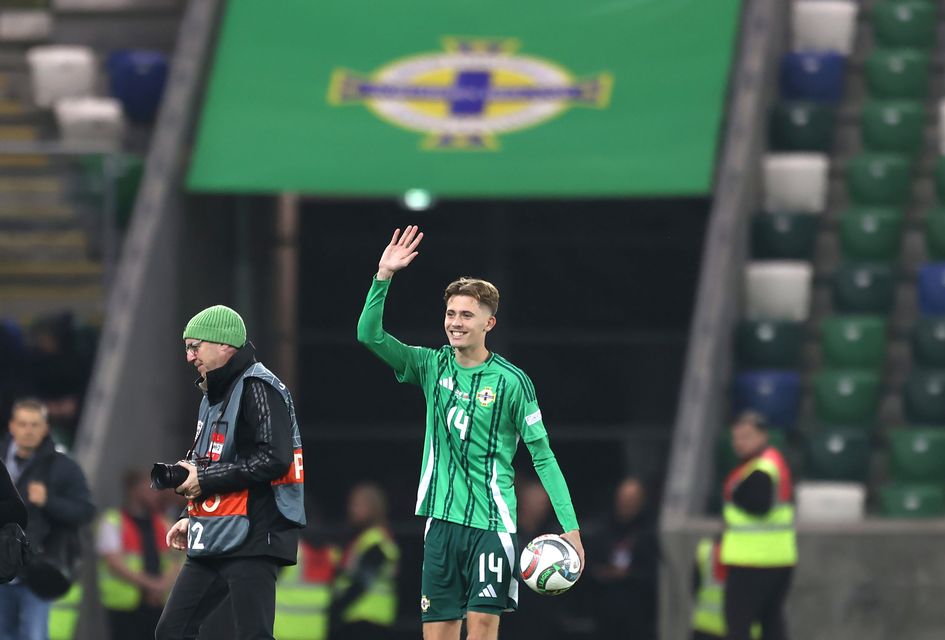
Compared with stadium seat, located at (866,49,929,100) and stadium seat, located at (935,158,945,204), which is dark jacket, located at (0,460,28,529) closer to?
stadium seat, located at (935,158,945,204)

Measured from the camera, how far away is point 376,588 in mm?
15344

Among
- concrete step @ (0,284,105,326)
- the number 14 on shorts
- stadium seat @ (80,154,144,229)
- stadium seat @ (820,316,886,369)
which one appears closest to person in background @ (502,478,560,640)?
stadium seat @ (820,316,886,369)

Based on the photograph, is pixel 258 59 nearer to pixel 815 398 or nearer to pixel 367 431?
pixel 367 431

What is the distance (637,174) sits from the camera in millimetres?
17781

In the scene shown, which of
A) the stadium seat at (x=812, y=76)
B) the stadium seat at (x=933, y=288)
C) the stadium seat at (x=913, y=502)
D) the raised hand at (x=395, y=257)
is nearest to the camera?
the raised hand at (x=395, y=257)

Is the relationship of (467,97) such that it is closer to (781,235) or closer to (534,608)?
(781,235)

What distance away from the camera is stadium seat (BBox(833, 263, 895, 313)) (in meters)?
18.3

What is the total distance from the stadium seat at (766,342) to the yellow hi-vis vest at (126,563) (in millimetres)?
5169

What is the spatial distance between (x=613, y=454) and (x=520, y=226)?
246 cm

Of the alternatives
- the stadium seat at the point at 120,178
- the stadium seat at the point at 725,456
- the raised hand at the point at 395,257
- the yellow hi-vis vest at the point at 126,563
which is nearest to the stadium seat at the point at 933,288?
the stadium seat at the point at 725,456

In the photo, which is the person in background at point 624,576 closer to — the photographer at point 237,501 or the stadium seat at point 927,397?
the stadium seat at point 927,397

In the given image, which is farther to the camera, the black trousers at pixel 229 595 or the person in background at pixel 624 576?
the person in background at pixel 624 576

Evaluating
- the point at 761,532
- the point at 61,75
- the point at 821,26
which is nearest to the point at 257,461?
the point at 761,532

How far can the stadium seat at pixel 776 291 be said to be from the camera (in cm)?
1798
